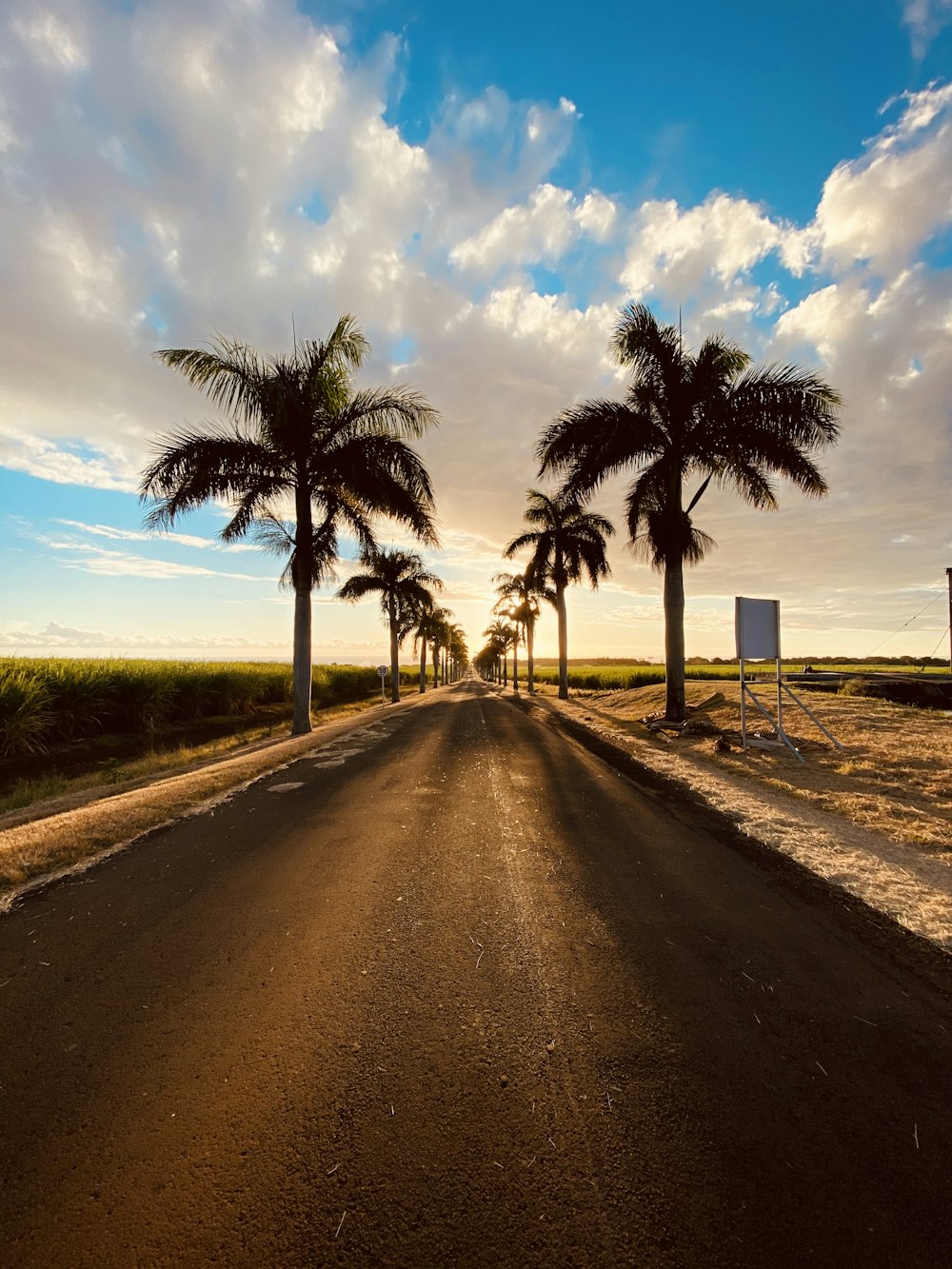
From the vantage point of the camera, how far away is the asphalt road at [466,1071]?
5.41 ft

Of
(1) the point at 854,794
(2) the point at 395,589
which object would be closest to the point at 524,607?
(2) the point at 395,589

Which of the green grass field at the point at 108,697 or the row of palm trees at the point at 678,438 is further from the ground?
the row of palm trees at the point at 678,438

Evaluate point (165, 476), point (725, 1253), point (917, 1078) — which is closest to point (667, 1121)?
point (725, 1253)

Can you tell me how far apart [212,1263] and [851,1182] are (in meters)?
1.99

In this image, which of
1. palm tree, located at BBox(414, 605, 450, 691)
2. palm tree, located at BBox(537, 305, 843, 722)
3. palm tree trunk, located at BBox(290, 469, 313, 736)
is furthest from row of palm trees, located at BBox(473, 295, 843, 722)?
palm tree, located at BBox(414, 605, 450, 691)

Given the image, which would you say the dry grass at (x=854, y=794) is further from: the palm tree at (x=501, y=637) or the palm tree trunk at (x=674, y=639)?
the palm tree at (x=501, y=637)

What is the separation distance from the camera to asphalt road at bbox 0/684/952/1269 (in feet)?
5.41

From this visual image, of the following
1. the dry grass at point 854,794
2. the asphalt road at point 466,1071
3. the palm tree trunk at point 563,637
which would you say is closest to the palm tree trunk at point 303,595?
the dry grass at point 854,794

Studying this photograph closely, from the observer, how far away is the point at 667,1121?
203 cm

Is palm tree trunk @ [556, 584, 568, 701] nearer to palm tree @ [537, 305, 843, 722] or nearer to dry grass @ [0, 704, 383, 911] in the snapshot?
palm tree @ [537, 305, 843, 722]

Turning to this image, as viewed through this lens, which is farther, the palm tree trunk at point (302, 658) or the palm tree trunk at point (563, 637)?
the palm tree trunk at point (563, 637)

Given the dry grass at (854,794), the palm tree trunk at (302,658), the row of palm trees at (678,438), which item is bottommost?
the dry grass at (854,794)

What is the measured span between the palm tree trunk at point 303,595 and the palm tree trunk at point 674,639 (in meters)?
9.50

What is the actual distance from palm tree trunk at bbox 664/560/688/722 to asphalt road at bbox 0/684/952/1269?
361 inches
